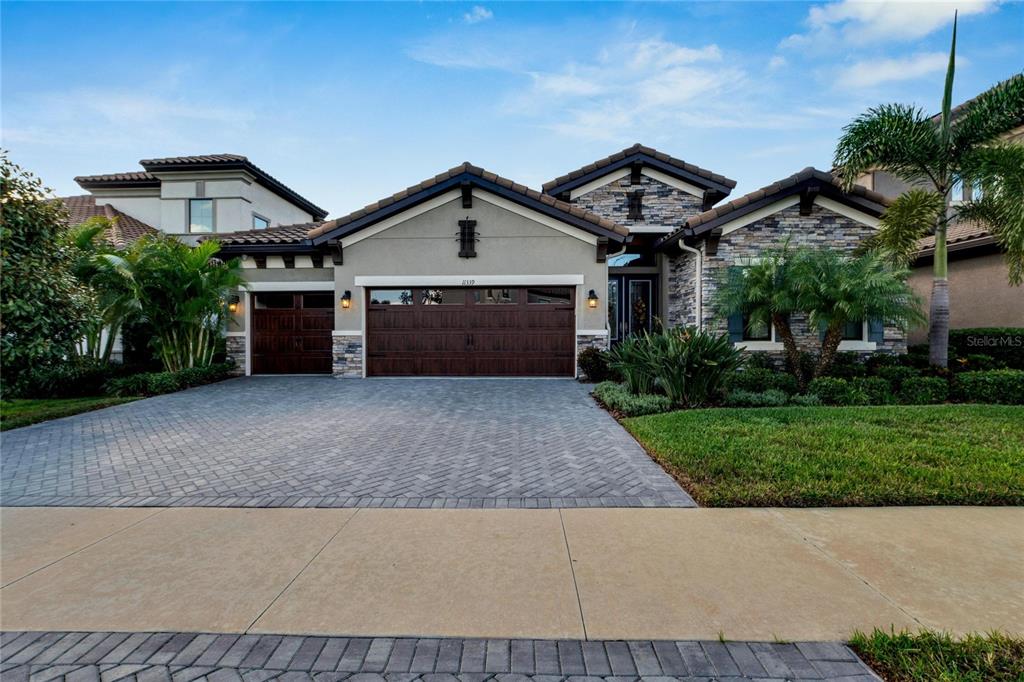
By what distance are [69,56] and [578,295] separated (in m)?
12.2

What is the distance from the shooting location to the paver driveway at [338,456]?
4559mm

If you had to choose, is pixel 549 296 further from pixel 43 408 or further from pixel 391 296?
pixel 43 408

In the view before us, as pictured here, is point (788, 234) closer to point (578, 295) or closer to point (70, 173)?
point (578, 295)

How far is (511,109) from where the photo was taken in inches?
622

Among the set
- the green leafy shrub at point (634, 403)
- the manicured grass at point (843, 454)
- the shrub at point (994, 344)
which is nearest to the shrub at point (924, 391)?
the manicured grass at point (843, 454)

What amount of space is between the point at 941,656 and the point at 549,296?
1100cm

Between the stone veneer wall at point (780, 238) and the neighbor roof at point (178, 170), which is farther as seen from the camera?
the neighbor roof at point (178, 170)

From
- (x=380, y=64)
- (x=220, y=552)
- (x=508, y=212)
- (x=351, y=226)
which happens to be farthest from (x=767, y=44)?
(x=220, y=552)

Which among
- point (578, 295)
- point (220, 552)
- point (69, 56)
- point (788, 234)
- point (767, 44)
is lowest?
point (220, 552)

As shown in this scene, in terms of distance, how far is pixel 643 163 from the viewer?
15031 mm

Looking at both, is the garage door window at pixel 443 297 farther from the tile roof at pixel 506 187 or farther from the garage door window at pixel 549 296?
the tile roof at pixel 506 187

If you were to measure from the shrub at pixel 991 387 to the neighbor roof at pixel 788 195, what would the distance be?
4.62 metres

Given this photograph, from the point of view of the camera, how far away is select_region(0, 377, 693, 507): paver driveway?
15.0 ft

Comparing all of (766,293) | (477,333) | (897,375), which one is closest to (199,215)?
(477,333)
